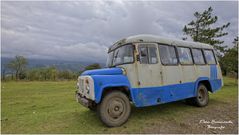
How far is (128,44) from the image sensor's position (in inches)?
225

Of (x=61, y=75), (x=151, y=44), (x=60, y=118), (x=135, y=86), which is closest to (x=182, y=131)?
(x=135, y=86)

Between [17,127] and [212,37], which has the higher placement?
[212,37]

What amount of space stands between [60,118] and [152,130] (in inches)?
128

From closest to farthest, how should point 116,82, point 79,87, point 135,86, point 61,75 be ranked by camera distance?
1. point 116,82
2. point 135,86
3. point 79,87
4. point 61,75

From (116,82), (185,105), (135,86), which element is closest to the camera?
(116,82)

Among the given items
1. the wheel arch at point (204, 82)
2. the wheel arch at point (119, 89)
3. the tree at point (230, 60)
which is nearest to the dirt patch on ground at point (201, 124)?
the wheel arch at point (119, 89)

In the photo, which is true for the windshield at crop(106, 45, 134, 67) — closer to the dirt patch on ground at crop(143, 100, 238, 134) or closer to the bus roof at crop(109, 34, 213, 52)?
the bus roof at crop(109, 34, 213, 52)

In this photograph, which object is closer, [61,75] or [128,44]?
[128,44]

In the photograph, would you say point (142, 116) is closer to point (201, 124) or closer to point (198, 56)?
point (201, 124)

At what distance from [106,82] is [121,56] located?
4.65 ft

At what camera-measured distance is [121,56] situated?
233 inches

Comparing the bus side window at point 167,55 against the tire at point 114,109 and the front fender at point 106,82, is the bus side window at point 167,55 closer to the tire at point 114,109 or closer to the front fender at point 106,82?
the front fender at point 106,82

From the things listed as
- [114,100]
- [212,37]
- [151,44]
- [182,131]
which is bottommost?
[182,131]

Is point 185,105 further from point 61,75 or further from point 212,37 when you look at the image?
point 61,75
